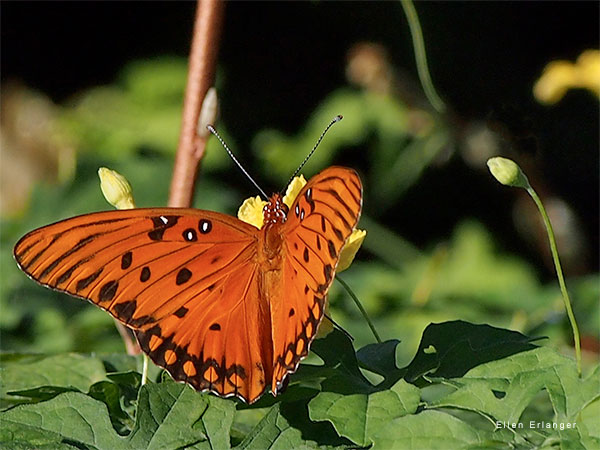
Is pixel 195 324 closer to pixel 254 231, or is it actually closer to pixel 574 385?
pixel 254 231

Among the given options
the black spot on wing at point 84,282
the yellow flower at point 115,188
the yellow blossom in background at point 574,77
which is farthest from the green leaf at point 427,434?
the yellow blossom in background at point 574,77

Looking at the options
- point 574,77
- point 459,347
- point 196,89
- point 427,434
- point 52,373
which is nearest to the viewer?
point 427,434

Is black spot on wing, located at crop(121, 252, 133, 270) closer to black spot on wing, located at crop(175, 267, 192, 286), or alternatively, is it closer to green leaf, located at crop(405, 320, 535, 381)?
black spot on wing, located at crop(175, 267, 192, 286)

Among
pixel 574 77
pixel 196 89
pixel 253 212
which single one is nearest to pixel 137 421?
pixel 253 212

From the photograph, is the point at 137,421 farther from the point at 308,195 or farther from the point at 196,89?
the point at 196,89

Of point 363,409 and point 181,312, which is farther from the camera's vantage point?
point 181,312

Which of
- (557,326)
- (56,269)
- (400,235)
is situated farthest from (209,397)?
(400,235)

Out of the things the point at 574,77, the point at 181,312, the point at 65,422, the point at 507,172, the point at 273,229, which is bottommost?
the point at 65,422
